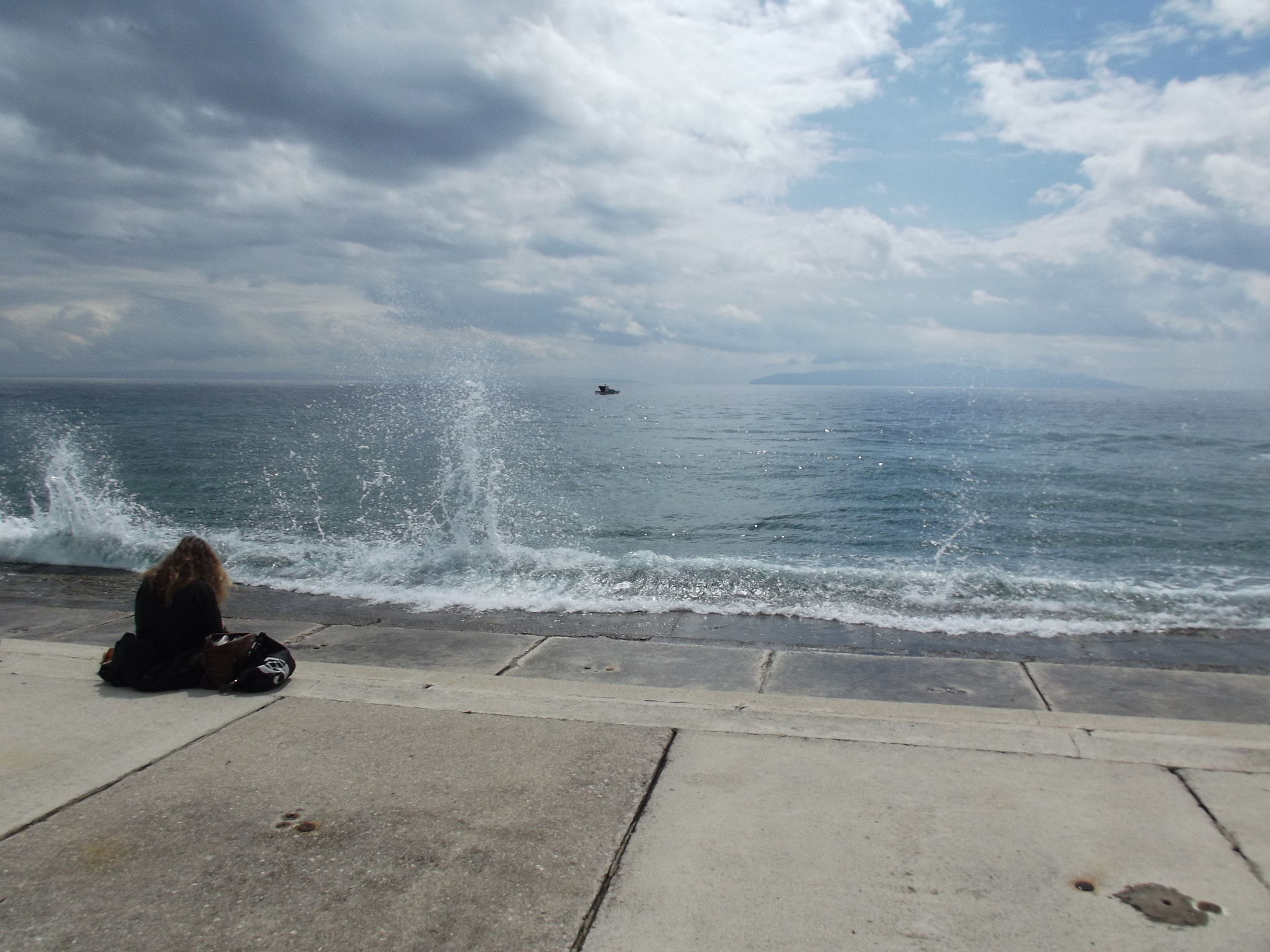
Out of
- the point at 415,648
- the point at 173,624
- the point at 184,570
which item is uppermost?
the point at 184,570

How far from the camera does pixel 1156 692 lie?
212 inches

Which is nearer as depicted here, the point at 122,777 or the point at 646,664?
the point at 122,777

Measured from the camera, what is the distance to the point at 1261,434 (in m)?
40.5

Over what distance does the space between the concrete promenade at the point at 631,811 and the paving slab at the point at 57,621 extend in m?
1.50

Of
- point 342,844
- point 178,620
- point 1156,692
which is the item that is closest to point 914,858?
point 342,844

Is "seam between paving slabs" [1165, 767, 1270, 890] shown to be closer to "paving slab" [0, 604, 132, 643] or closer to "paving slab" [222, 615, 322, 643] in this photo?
"paving slab" [222, 615, 322, 643]

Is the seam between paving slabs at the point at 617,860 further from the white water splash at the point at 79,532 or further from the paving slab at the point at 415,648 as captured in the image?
the white water splash at the point at 79,532

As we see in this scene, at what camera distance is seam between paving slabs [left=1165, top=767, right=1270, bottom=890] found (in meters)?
2.88

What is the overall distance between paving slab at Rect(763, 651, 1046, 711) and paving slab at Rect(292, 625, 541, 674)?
2.18 metres

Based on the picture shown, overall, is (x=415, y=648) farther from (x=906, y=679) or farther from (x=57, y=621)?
(x=906, y=679)

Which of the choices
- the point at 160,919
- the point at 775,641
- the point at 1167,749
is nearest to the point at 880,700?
the point at 1167,749

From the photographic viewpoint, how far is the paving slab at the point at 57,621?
6.92 metres

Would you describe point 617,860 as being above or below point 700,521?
above

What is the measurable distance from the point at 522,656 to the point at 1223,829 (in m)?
4.48
